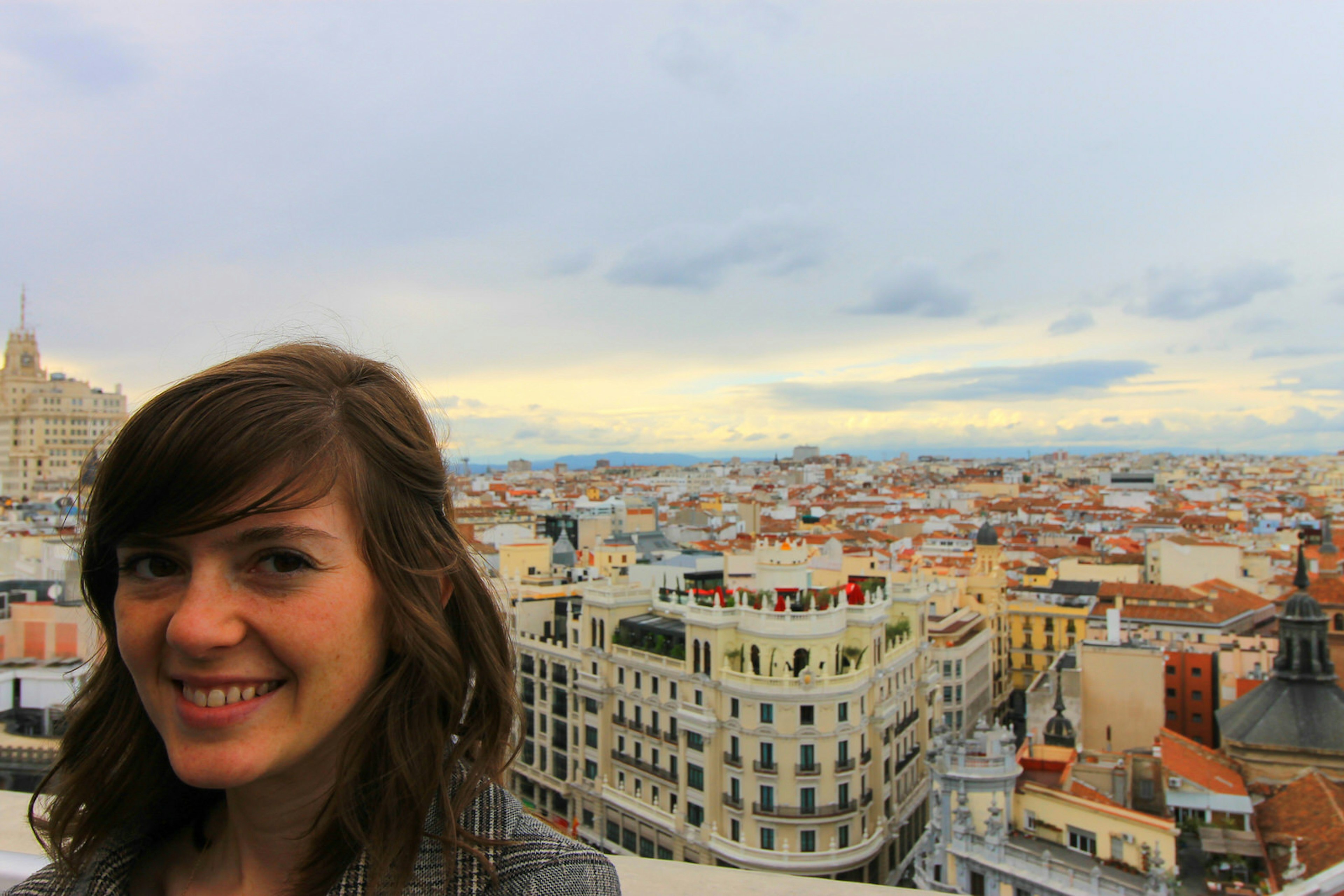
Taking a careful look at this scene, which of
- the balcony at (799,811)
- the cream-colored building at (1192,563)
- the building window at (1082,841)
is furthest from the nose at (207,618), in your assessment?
the cream-colored building at (1192,563)

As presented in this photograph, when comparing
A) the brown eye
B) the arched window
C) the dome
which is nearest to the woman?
the brown eye

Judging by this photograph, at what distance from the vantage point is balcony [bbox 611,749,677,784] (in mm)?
12039

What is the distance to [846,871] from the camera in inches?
437

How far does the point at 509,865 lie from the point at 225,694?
29 centimetres

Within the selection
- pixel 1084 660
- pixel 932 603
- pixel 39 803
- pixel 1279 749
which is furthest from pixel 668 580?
pixel 39 803

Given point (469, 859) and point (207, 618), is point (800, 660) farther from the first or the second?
point (207, 618)

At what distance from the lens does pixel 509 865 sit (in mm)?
813

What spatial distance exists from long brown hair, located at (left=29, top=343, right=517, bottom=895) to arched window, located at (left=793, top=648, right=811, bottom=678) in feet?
35.3

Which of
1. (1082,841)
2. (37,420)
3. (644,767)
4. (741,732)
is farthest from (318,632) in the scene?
(37,420)

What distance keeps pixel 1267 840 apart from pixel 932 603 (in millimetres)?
9602

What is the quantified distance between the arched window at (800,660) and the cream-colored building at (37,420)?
30.3 m

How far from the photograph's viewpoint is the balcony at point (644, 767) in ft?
39.5

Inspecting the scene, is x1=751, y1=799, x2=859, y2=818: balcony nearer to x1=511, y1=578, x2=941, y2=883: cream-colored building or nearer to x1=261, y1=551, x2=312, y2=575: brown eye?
x1=511, y1=578, x2=941, y2=883: cream-colored building

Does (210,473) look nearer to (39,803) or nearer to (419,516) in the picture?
(419,516)
